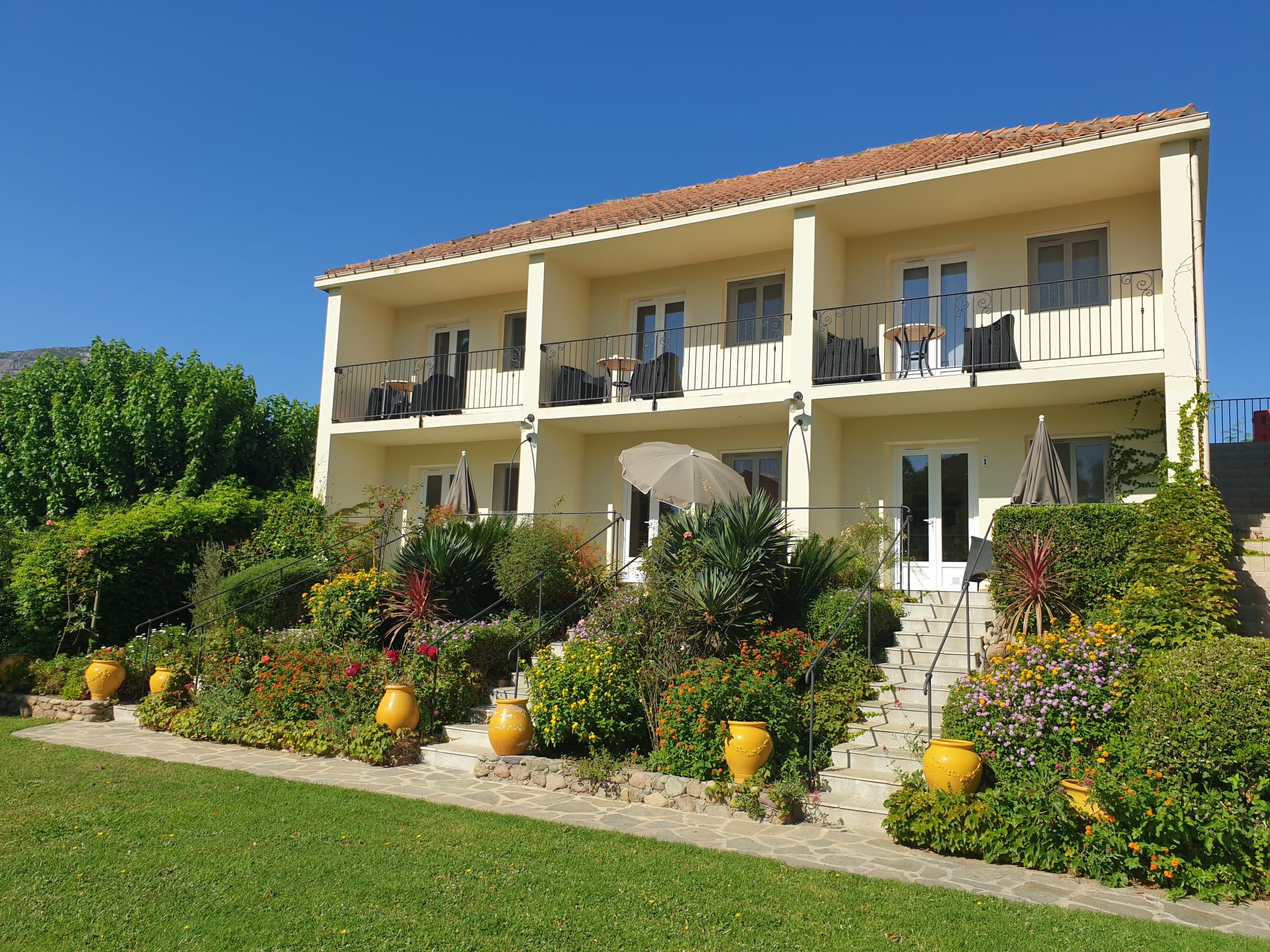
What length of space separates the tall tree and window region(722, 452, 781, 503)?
1193cm

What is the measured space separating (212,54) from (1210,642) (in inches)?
545

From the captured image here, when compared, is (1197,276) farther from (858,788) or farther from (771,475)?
(858,788)

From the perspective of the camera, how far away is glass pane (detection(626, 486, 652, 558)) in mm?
16312

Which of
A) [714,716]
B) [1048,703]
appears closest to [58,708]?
[714,716]

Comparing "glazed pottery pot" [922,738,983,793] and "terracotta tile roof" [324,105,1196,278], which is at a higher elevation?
"terracotta tile roof" [324,105,1196,278]

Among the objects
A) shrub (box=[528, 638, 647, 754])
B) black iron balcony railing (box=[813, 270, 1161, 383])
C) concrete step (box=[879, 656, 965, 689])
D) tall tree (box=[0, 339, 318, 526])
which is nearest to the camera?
shrub (box=[528, 638, 647, 754])

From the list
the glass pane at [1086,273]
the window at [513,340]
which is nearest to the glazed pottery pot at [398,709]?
the window at [513,340]

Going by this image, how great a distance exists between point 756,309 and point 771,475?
3076 mm

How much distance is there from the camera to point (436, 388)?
1778 centimetres

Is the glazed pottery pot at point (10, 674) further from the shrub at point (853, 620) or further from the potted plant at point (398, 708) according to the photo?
the shrub at point (853, 620)

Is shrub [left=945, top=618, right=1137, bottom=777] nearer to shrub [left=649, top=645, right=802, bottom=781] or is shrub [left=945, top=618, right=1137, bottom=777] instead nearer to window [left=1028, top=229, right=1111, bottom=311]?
shrub [left=649, top=645, right=802, bottom=781]

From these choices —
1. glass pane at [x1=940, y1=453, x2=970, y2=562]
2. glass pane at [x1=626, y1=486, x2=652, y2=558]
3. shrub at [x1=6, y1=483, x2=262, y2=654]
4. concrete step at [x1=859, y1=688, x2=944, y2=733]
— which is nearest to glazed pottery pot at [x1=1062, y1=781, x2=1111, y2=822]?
concrete step at [x1=859, y1=688, x2=944, y2=733]

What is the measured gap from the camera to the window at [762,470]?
50.5 ft

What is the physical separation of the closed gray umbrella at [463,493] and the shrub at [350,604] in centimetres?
259
